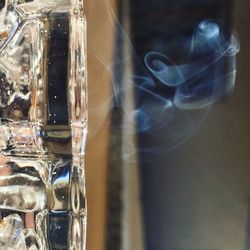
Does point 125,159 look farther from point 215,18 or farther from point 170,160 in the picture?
point 215,18

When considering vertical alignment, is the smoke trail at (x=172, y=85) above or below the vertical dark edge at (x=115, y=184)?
above

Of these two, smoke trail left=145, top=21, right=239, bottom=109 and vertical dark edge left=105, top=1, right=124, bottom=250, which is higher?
smoke trail left=145, top=21, right=239, bottom=109

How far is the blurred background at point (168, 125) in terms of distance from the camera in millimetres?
438

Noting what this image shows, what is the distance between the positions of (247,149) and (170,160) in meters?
0.08

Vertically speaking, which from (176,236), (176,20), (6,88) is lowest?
(176,236)

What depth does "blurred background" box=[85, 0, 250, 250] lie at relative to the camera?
44cm

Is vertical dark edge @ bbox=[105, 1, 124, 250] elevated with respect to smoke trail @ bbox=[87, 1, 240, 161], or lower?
lower

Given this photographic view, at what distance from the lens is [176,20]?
460 millimetres

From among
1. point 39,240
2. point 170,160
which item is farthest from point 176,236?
point 39,240

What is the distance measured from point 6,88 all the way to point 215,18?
0.24 m

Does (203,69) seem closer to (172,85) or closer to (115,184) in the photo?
(172,85)

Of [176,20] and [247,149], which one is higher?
[176,20]

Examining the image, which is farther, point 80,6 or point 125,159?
point 125,159

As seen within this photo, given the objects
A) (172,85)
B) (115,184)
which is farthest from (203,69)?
(115,184)
